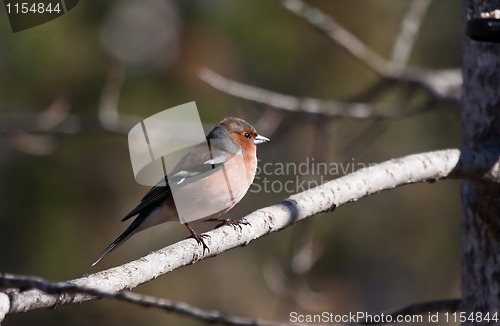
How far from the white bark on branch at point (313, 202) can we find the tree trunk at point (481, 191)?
0.42 ft

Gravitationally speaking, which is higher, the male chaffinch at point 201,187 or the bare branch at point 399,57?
the bare branch at point 399,57

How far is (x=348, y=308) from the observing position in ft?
24.9

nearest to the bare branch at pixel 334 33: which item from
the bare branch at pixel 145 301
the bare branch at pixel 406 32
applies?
the bare branch at pixel 406 32

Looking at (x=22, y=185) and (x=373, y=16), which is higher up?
(x=373, y=16)

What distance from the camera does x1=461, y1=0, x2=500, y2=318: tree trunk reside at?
3.20 meters

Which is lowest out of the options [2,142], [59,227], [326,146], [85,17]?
[59,227]

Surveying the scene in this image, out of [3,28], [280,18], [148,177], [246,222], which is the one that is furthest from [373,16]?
[246,222]

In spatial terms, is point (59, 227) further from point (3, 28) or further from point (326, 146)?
point (326, 146)

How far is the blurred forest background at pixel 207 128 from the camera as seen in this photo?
6.05 m

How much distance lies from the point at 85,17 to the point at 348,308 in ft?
13.0

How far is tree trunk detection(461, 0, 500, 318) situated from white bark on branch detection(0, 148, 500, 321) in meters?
0.13

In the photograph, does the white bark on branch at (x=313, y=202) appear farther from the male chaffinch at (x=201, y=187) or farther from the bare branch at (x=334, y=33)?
the bare branch at (x=334, y=33)

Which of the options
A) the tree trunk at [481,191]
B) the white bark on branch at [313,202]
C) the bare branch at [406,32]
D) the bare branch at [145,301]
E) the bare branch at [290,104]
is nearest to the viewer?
the bare branch at [145,301]

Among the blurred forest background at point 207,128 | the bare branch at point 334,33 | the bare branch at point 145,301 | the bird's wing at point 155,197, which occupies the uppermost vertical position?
the bare branch at point 145,301
